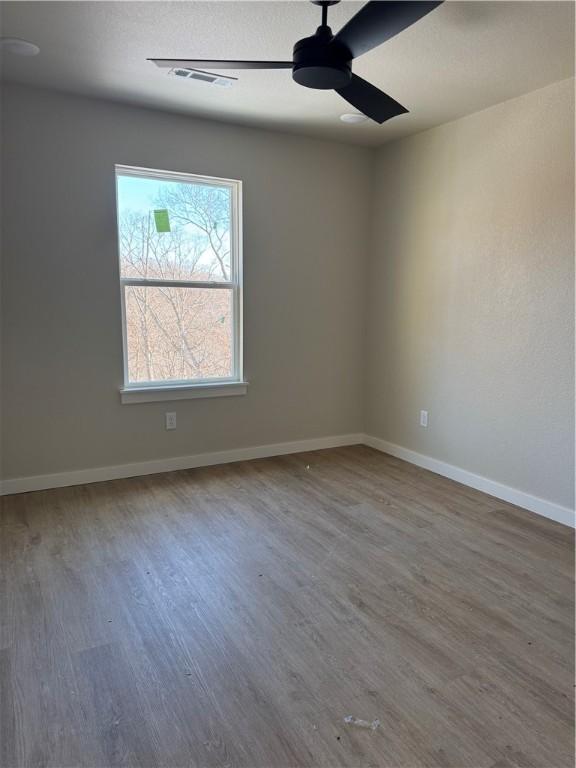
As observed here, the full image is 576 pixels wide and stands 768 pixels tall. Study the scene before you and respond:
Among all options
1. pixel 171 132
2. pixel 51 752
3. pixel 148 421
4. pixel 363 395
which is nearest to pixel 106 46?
pixel 171 132

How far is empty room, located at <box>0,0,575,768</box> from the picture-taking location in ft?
5.41

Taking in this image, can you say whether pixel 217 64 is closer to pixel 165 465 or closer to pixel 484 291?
pixel 484 291

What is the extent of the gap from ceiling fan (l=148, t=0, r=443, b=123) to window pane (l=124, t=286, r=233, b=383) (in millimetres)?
1771

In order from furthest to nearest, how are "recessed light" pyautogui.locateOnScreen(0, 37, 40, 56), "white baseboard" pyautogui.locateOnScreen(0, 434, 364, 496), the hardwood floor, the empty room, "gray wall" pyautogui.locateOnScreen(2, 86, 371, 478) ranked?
"white baseboard" pyautogui.locateOnScreen(0, 434, 364, 496), "gray wall" pyautogui.locateOnScreen(2, 86, 371, 478), "recessed light" pyautogui.locateOnScreen(0, 37, 40, 56), the empty room, the hardwood floor

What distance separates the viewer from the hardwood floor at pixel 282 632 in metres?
1.48

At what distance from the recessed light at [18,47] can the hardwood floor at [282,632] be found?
250 centimetres

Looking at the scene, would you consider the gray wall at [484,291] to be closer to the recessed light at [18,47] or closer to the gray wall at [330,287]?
the gray wall at [330,287]

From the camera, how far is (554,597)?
220cm

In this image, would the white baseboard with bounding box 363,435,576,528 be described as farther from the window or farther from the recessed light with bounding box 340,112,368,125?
the recessed light with bounding box 340,112,368,125

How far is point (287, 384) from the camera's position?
4.20 metres

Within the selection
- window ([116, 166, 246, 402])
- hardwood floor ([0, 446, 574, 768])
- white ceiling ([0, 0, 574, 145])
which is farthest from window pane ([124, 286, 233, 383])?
white ceiling ([0, 0, 574, 145])

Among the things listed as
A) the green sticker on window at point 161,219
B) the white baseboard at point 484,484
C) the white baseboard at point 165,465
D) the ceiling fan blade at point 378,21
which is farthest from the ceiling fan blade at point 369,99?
the white baseboard at point 165,465

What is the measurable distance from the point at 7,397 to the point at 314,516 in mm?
2092

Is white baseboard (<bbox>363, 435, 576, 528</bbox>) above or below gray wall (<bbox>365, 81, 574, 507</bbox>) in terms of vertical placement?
below
